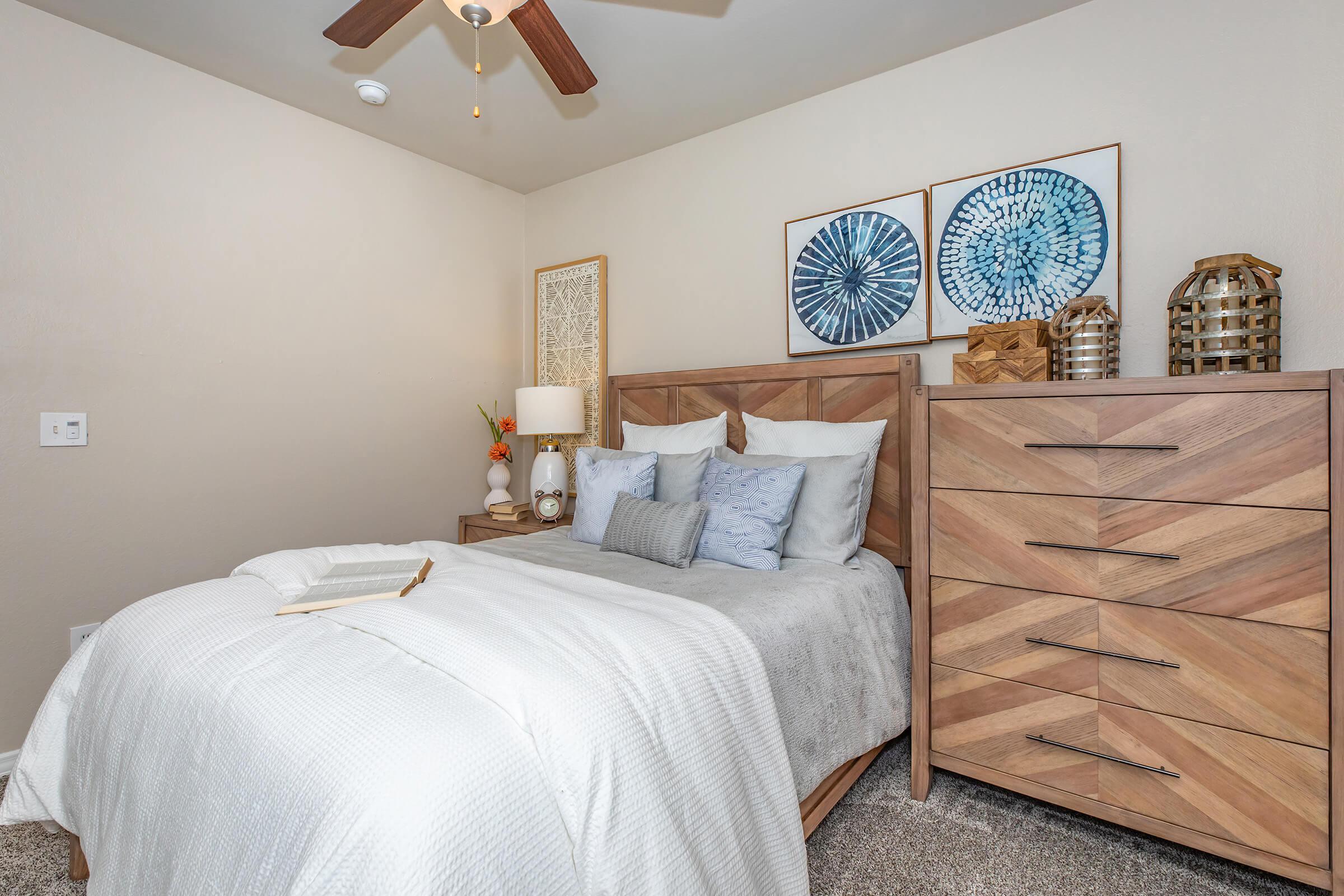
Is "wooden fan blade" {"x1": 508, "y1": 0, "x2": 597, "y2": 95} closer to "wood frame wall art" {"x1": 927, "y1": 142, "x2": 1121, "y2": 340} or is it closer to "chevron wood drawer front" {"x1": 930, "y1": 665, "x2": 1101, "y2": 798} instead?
"wood frame wall art" {"x1": 927, "y1": 142, "x2": 1121, "y2": 340}

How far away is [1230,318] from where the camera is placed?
5.37ft

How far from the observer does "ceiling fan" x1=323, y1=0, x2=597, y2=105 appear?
66.9 inches

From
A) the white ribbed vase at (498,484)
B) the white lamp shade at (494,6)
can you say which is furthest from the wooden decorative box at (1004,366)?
the white ribbed vase at (498,484)

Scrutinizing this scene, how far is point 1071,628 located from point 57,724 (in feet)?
8.26

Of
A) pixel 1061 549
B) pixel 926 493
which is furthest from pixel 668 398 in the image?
pixel 1061 549

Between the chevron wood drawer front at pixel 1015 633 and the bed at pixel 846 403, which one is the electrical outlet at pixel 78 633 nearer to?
the bed at pixel 846 403

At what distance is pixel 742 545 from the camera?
203 cm

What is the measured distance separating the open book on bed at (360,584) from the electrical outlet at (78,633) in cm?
127

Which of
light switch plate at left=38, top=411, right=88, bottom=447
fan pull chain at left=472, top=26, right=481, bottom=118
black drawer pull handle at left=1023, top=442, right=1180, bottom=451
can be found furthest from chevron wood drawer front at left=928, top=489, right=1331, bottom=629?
light switch plate at left=38, top=411, right=88, bottom=447

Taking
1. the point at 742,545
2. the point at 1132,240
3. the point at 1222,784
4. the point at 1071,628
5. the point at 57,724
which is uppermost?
the point at 1132,240

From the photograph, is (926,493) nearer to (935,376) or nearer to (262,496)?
(935,376)

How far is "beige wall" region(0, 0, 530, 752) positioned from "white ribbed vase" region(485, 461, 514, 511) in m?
0.23

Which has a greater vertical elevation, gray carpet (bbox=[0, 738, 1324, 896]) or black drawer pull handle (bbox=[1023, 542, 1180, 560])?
black drawer pull handle (bbox=[1023, 542, 1180, 560])

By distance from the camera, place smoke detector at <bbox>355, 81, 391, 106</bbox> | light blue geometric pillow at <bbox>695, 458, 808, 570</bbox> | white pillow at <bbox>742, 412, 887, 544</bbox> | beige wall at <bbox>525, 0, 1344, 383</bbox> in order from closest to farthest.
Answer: beige wall at <bbox>525, 0, 1344, 383</bbox>, light blue geometric pillow at <bbox>695, 458, 808, 570</bbox>, white pillow at <bbox>742, 412, 887, 544</bbox>, smoke detector at <bbox>355, 81, 391, 106</bbox>
